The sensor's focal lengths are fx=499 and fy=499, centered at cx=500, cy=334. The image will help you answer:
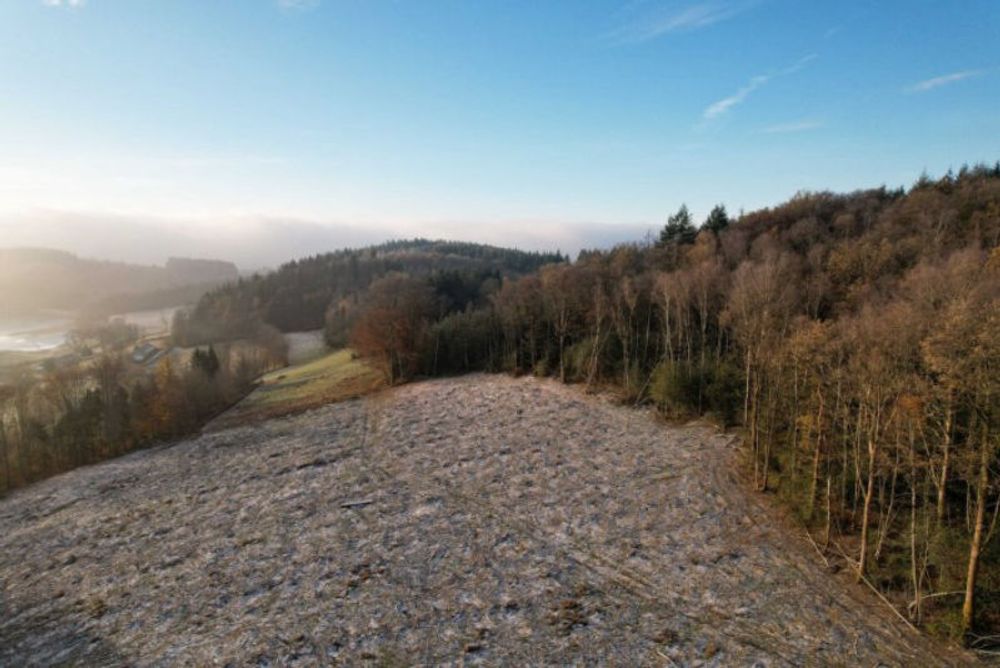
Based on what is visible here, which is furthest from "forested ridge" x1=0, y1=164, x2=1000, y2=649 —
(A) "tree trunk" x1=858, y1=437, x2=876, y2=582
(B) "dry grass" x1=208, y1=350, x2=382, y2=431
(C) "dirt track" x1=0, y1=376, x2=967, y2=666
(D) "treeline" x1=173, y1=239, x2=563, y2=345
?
(D) "treeline" x1=173, y1=239, x2=563, y2=345

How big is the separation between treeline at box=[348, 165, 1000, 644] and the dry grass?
4988mm

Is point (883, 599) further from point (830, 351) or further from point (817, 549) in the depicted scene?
point (830, 351)

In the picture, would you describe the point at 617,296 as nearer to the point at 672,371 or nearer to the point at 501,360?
the point at 672,371

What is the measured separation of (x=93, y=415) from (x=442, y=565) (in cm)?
4607

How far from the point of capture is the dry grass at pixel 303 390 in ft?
164

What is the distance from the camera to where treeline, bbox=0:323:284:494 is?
4528 centimetres

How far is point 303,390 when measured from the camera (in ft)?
190

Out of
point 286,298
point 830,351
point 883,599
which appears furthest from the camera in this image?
point 286,298

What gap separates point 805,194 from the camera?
8050cm

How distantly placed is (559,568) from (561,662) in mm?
4784

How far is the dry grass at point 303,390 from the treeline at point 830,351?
4.99 metres

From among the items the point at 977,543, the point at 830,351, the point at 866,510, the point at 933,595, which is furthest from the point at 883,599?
the point at 830,351

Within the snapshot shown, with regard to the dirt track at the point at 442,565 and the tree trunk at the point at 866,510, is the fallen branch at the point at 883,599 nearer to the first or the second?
the tree trunk at the point at 866,510

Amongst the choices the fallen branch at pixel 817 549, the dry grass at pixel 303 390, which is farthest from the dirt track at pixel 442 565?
the dry grass at pixel 303 390
